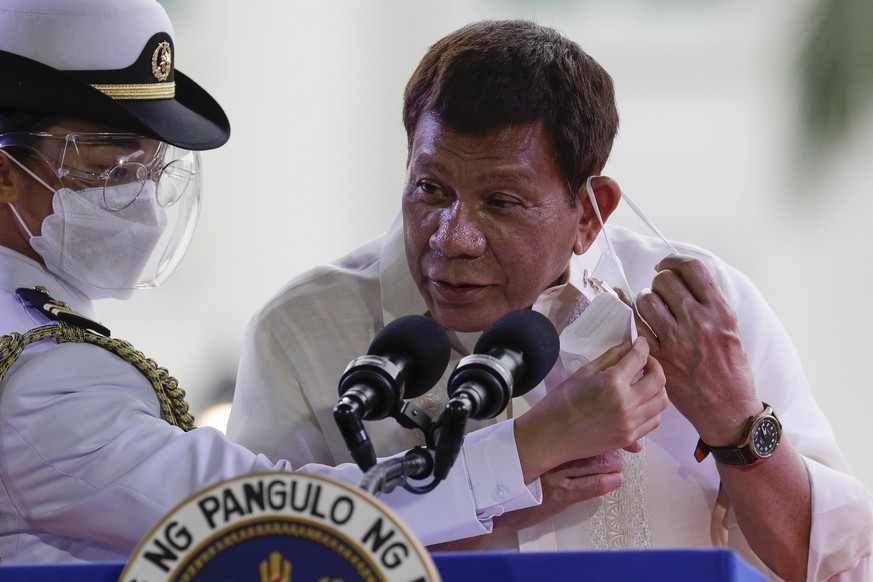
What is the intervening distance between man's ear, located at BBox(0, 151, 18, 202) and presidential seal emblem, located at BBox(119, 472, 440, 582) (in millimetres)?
885

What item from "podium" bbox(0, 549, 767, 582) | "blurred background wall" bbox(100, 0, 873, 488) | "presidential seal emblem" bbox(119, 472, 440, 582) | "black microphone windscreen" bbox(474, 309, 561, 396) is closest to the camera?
"presidential seal emblem" bbox(119, 472, 440, 582)

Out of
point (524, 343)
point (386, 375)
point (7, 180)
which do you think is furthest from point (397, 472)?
point (7, 180)

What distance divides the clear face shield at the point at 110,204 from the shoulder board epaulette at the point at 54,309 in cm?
8

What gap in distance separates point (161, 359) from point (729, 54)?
2146 millimetres

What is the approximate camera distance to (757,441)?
1613 millimetres

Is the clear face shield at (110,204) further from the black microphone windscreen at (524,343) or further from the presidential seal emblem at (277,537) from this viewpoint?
the presidential seal emblem at (277,537)

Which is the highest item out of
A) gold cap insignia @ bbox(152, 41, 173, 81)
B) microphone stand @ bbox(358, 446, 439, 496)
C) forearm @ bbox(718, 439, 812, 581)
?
gold cap insignia @ bbox(152, 41, 173, 81)

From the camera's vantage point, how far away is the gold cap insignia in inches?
68.1

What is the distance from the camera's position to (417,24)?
4066mm

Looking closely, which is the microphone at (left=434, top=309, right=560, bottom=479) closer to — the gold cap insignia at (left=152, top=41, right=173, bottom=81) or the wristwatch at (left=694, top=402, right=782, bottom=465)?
the wristwatch at (left=694, top=402, right=782, bottom=465)

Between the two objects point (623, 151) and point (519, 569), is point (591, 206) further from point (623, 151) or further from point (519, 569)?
point (623, 151)

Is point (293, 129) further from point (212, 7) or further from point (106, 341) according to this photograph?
point (106, 341)

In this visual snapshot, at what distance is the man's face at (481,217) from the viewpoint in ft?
5.38

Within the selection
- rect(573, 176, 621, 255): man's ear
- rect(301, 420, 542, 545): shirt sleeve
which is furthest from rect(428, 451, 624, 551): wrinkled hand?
rect(573, 176, 621, 255): man's ear
